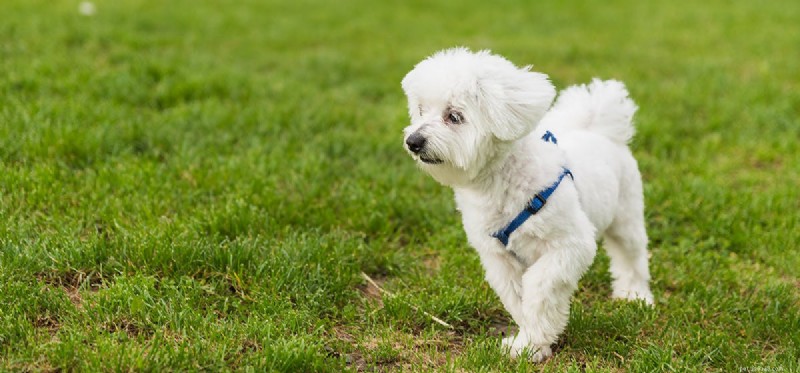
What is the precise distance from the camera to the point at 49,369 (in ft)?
11.5

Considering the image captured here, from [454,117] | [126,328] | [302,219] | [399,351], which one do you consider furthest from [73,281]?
[454,117]

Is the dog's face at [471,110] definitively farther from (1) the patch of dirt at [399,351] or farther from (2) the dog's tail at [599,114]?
(2) the dog's tail at [599,114]

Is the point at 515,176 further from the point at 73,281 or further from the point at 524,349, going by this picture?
the point at 73,281

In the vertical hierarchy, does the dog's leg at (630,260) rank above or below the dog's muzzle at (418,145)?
below

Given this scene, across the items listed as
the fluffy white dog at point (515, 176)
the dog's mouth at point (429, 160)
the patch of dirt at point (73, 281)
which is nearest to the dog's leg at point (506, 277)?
the fluffy white dog at point (515, 176)

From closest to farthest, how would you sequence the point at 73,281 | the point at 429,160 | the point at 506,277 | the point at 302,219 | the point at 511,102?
the point at 511,102 → the point at 429,160 → the point at 506,277 → the point at 73,281 → the point at 302,219

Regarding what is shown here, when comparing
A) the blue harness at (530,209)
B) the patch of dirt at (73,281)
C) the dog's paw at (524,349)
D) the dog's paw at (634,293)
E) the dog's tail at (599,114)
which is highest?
the dog's tail at (599,114)

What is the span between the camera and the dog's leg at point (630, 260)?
4922 mm

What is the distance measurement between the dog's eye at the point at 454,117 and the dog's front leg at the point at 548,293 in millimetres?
766

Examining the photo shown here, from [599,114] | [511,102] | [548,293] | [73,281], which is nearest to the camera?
[511,102]

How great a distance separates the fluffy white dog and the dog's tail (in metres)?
0.33

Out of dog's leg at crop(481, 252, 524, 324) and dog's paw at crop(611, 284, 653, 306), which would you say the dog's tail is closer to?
dog's paw at crop(611, 284, 653, 306)

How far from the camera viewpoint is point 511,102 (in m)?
3.75

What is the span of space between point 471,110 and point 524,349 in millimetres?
1226
